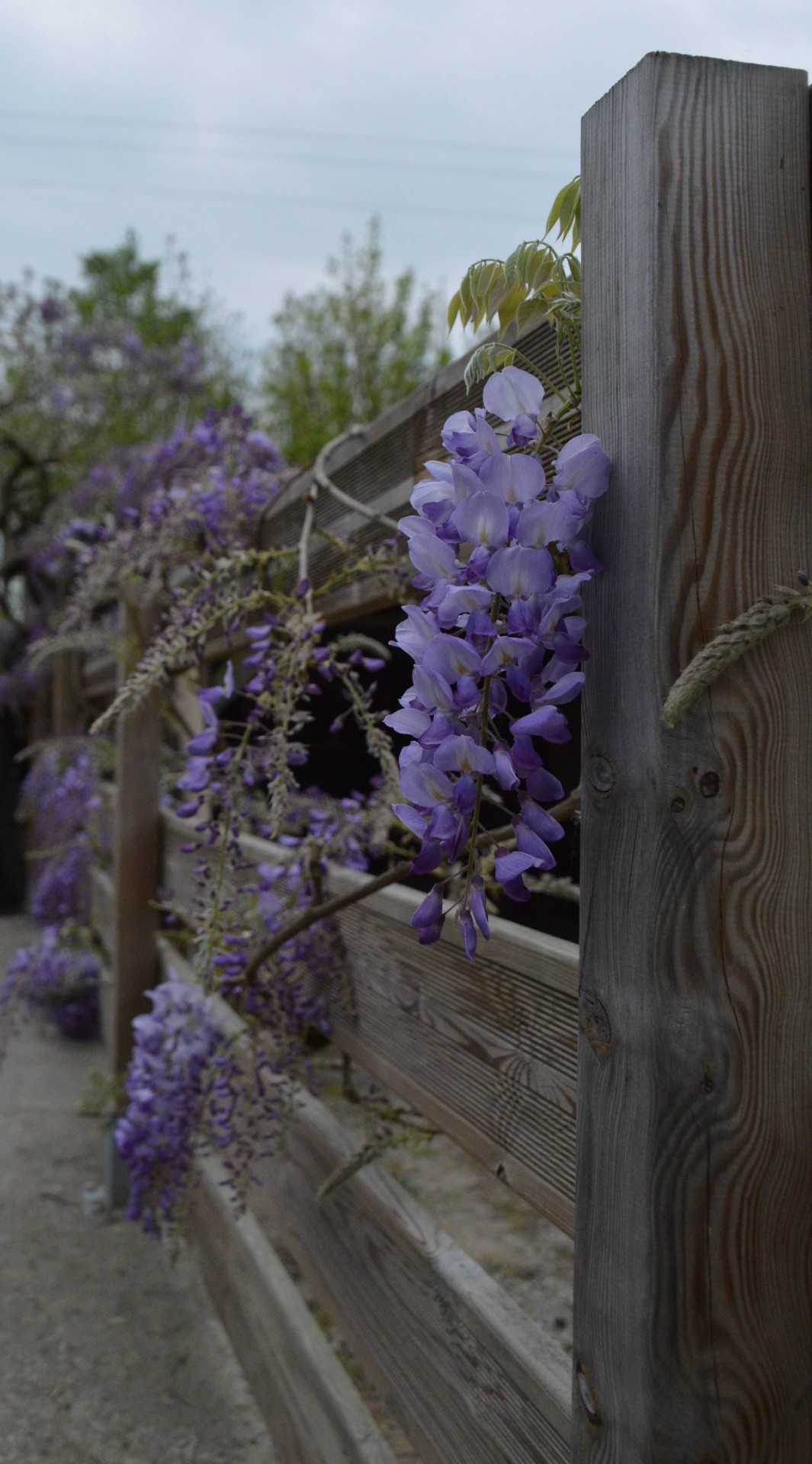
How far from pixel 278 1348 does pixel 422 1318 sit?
68 cm

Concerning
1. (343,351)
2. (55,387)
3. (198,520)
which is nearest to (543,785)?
(198,520)

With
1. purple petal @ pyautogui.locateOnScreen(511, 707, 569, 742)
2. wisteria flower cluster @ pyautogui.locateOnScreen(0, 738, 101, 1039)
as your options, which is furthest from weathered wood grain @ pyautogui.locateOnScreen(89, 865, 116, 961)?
purple petal @ pyautogui.locateOnScreen(511, 707, 569, 742)

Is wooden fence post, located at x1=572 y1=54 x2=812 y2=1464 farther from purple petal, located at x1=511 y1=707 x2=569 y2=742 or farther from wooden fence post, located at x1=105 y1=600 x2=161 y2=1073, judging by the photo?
wooden fence post, located at x1=105 y1=600 x2=161 y2=1073

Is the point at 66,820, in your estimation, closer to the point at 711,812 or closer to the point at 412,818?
the point at 412,818

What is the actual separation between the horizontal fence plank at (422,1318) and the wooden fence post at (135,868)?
4.33 ft

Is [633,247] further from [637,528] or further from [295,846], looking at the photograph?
[295,846]

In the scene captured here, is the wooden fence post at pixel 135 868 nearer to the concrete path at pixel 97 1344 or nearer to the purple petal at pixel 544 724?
the concrete path at pixel 97 1344

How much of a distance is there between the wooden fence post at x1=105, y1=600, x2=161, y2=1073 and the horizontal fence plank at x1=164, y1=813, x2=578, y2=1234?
1555mm

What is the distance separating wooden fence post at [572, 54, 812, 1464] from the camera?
27.0 inches

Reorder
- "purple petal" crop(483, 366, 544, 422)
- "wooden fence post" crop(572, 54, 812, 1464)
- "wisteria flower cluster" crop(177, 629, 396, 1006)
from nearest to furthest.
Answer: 1. "wooden fence post" crop(572, 54, 812, 1464)
2. "purple petal" crop(483, 366, 544, 422)
3. "wisteria flower cluster" crop(177, 629, 396, 1006)

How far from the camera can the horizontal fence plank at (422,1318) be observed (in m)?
1.02

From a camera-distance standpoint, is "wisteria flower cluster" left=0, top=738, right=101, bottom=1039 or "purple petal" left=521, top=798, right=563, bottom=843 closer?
"purple petal" left=521, top=798, right=563, bottom=843

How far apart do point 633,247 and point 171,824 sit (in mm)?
2416

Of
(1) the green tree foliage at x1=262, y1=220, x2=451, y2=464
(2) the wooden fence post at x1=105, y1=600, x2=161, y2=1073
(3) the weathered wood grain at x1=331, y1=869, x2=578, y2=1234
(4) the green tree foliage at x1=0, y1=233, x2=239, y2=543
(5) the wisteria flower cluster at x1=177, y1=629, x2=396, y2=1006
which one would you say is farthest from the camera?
(1) the green tree foliage at x1=262, y1=220, x2=451, y2=464
